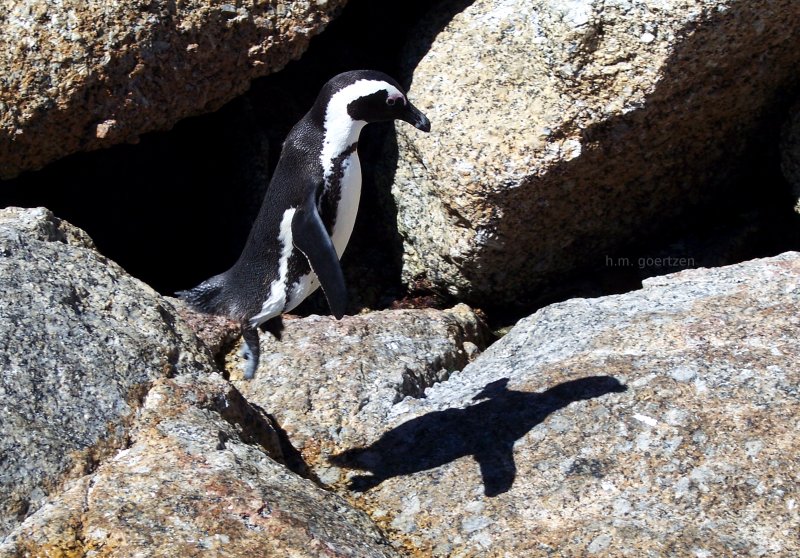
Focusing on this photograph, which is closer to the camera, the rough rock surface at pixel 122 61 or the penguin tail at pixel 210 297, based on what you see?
the penguin tail at pixel 210 297

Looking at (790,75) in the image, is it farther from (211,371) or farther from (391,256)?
(211,371)

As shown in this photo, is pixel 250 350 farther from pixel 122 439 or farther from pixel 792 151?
pixel 792 151

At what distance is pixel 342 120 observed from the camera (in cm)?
349

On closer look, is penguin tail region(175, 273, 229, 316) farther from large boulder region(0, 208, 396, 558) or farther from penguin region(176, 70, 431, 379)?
large boulder region(0, 208, 396, 558)

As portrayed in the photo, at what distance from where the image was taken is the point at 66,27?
3871 mm

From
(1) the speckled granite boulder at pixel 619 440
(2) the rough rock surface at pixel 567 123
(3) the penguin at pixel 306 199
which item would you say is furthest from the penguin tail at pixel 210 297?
(2) the rough rock surface at pixel 567 123

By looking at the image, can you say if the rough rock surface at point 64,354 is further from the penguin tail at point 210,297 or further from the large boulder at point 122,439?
the penguin tail at point 210,297

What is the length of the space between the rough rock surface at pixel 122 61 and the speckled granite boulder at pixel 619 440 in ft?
4.78

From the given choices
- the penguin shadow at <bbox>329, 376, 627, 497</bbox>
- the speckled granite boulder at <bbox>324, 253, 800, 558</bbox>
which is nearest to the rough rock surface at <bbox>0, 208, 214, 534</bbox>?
the penguin shadow at <bbox>329, 376, 627, 497</bbox>

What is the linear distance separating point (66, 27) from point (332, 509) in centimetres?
211

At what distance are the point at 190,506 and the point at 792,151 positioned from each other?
2848 millimetres

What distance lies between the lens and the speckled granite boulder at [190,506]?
2.40 meters

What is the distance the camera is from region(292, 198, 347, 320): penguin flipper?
123 inches

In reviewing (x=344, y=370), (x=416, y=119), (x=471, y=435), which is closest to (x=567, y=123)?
(x=416, y=119)
